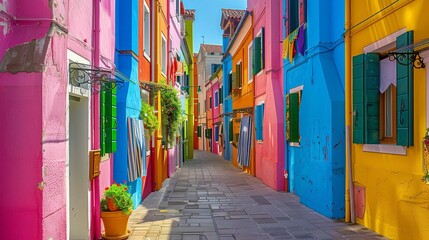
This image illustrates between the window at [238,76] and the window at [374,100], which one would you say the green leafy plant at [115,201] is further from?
the window at [238,76]

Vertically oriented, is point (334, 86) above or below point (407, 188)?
above

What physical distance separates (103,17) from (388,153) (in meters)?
4.99

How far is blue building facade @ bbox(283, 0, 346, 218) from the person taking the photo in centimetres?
762

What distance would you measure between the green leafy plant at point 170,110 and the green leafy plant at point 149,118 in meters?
2.10

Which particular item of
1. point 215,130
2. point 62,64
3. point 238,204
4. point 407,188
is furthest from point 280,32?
point 215,130

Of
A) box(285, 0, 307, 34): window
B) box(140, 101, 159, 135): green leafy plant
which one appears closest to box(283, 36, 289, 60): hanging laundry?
box(285, 0, 307, 34): window

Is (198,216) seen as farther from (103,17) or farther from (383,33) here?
(383,33)

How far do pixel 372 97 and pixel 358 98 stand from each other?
0.30m

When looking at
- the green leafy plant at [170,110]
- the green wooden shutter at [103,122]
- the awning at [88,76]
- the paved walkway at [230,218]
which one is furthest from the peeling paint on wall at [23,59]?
the green leafy plant at [170,110]

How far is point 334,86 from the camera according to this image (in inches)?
303

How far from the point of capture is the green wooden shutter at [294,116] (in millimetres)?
10094

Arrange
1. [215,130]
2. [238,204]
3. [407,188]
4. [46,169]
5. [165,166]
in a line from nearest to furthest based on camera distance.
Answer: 1. [46,169]
2. [407,188]
3. [238,204]
4. [165,166]
5. [215,130]

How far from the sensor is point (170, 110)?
43.9 feet

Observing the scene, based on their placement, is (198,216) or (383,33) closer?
(383,33)
